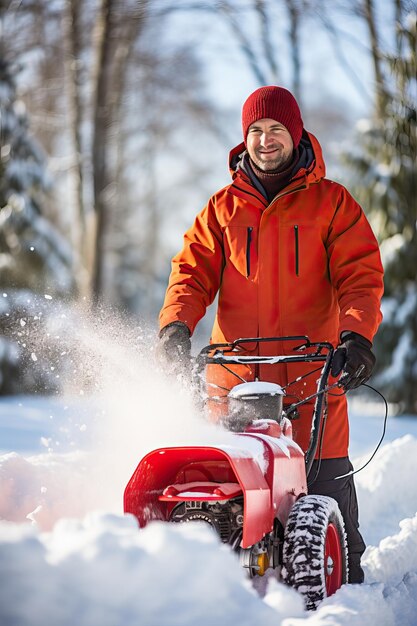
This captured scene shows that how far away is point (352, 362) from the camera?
3.55 meters

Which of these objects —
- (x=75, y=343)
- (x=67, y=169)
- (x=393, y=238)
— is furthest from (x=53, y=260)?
(x=75, y=343)

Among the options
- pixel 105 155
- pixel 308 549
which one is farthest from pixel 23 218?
pixel 308 549

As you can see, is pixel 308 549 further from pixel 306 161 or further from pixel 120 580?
pixel 306 161

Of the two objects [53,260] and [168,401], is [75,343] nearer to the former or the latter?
[168,401]

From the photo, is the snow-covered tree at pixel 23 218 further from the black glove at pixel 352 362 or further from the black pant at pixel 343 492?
the black glove at pixel 352 362

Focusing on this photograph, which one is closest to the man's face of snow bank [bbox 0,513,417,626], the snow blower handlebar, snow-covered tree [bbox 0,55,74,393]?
the snow blower handlebar

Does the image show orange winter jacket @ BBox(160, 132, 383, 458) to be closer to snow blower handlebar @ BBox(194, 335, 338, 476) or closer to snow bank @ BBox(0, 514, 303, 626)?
snow blower handlebar @ BBox(194, 335, 338, 476)

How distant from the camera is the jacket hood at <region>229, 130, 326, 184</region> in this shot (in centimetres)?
403

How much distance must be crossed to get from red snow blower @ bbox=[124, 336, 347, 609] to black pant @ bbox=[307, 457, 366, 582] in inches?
21.4

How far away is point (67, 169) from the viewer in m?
16.3

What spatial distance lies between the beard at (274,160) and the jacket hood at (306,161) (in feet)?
0.21

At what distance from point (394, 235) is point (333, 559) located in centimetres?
991

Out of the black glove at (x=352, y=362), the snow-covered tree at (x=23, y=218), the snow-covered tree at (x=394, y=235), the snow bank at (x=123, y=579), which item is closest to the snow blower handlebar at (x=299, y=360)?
the black glove at (x=352, y=362)

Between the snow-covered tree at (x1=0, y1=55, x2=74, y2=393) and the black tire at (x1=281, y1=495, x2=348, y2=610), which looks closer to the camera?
the black tire at (x1=281, y1=495, x2=348, y2=610)
